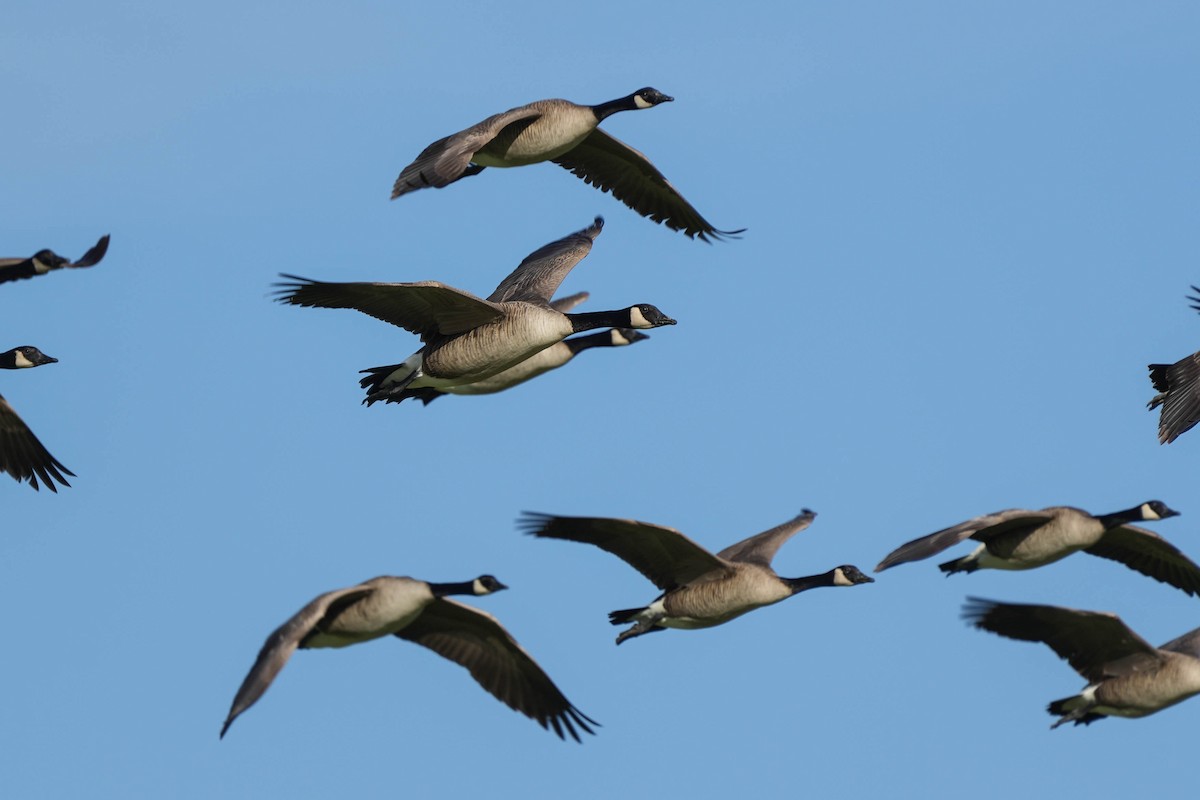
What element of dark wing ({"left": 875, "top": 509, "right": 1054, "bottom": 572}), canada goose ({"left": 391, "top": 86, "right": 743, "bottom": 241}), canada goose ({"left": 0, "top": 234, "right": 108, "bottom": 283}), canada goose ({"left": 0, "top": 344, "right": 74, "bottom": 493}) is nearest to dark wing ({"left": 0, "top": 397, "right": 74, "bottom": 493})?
canada goose ({"left": 0, "top": 344, "right": 74, "bottom": 493})

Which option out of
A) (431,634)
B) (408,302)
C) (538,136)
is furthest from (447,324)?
(431,634)

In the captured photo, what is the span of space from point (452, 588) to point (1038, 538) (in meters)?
5.50

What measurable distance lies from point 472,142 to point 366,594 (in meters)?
4.50

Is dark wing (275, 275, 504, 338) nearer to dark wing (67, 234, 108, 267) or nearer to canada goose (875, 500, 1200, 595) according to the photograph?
dark wing (67, 234, 108, 267)

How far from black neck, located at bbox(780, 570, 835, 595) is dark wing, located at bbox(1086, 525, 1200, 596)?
2409mm

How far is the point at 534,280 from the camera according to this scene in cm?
1962

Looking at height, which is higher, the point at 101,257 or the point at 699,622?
the point at 101,257

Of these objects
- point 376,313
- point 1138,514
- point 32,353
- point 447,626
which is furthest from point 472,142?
point 1138,514

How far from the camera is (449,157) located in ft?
52.3

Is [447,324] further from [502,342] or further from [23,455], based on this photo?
[23,455]

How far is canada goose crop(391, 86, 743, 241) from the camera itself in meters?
15.9

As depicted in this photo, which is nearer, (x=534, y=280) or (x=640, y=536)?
(x=640, y=536)

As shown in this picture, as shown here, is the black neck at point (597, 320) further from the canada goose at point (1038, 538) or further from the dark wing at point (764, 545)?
the canada goose at point (1038, 538)

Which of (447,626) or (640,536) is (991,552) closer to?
(640,536)
